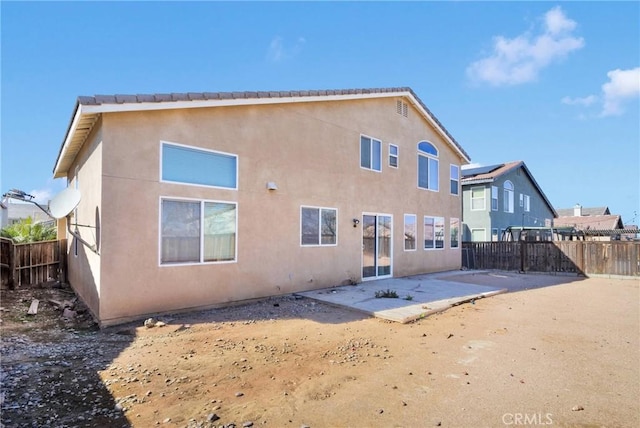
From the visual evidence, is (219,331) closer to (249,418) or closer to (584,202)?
(249,418)

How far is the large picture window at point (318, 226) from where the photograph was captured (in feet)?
31.1

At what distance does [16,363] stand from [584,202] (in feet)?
176

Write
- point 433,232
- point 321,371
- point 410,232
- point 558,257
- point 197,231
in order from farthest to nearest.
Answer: point 558,257 → point 433,232 → point 410,232 → point 197,231 → point 321,371

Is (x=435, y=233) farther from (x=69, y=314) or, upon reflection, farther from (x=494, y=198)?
(x=69, y=314)

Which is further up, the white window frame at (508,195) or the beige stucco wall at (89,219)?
the white window frame at (508,195)

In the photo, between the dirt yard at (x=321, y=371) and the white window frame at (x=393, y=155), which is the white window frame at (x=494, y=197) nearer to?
the white window frame at (x=393, y=155)

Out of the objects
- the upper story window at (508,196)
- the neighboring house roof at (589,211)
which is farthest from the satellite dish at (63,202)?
the neighboring house roof at (589,211)

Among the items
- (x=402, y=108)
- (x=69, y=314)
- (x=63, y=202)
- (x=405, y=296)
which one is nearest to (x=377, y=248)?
(x=405, y=296)

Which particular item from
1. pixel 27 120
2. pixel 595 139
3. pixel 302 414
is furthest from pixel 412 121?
pixel 595 139

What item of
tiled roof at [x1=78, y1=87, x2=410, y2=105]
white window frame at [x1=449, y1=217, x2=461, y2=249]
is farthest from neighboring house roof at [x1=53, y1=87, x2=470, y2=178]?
white window frame at [x1=449, y1=217, x2=461, y2=249]

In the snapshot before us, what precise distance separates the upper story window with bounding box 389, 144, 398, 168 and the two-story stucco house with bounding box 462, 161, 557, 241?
37.2 ft

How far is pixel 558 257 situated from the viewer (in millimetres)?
15164

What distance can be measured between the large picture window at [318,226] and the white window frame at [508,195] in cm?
1747

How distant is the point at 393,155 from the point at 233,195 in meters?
6.99
